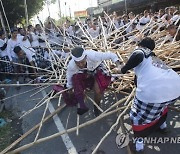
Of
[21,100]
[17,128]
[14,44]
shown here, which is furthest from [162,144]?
[14,44]

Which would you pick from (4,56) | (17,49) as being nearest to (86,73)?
(17,49)

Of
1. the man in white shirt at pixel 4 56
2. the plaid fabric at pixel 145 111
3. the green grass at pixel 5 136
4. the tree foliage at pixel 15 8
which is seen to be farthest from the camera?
the tree foliage at pixel 15 8

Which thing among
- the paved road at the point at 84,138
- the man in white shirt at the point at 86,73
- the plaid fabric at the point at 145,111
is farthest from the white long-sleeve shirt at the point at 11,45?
the plaid fabric at the point at 145,111

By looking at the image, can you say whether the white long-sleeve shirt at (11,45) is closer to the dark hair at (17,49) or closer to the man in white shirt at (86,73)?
the dark hair at (17,49)

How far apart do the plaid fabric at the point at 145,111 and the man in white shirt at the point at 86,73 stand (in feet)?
3.23

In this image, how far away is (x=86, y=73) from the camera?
4992 millimetres

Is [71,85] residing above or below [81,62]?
below

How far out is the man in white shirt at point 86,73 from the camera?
4.60 meters

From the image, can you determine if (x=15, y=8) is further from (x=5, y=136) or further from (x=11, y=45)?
(x=5, y=136)

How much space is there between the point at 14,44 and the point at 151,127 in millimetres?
6757

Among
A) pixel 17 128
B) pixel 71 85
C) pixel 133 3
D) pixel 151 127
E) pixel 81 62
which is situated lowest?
pixel 17 128

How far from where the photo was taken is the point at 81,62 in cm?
458

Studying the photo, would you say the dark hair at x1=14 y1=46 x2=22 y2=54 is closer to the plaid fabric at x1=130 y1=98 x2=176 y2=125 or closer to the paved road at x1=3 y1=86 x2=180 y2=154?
the paved road at x1=3 y1=86 x2=180 y2=154

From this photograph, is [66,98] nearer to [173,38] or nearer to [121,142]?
[121,142]
